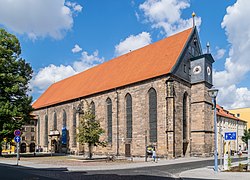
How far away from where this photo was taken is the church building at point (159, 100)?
3259 centimetres

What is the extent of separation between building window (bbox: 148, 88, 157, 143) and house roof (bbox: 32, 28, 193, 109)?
2163 mm

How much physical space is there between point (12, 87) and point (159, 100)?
18548mm

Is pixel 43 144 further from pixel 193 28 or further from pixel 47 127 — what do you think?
pixel 193 28

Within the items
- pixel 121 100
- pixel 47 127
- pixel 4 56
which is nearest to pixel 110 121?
pixel 121 100

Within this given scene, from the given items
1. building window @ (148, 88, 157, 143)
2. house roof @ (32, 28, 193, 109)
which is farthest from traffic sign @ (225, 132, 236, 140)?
building window @ (148, 88, 157, 143)

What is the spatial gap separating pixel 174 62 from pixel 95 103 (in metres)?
14.5

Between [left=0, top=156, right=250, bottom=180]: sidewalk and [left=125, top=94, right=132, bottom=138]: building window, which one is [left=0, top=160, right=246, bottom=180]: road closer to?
[left=0, top=156, right=250, bottom=180]: sidewalk

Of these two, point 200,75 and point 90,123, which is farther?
point 200,75

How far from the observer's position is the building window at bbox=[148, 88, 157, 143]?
1304 inches

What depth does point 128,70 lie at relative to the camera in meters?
40.6

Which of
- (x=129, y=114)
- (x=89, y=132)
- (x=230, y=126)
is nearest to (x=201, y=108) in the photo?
(x=129, y=114)

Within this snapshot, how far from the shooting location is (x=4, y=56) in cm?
3647

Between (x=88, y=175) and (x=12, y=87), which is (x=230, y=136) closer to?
(x=88, y=175)

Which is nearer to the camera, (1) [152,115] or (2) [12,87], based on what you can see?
(1) [152,115]
